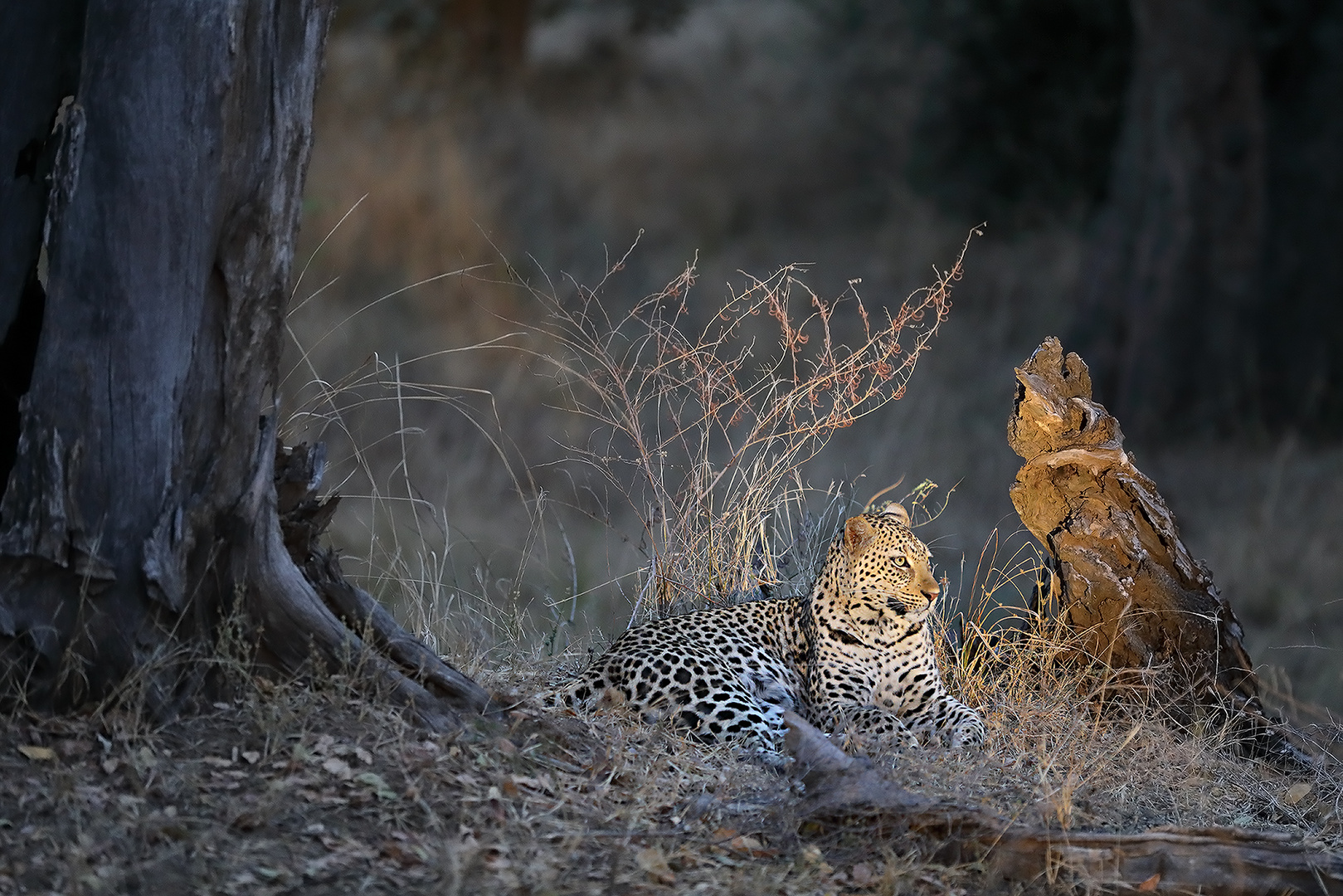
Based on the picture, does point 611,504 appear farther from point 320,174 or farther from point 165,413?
point 165,413

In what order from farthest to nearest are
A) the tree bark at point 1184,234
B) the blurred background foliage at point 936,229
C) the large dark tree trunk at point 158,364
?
the tree bark at point 1184,234
the blurred background foliage at point 936,229
the large dark tree trunk at point 158,364

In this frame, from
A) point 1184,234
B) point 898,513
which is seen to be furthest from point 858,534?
point 1184,234

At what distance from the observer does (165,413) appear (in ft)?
13.1

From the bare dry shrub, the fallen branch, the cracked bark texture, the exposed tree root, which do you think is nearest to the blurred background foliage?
the bare dry shrub

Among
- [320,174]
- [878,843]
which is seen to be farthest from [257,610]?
[320,174]

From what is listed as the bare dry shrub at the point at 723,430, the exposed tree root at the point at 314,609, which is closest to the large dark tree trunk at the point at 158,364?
the exposed tree root at the point at 314,609

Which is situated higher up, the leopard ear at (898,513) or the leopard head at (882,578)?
the leopard ear at (898,513)

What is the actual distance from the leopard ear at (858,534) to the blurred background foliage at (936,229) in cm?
451

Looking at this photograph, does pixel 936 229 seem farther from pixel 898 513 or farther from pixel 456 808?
pixel 456 808

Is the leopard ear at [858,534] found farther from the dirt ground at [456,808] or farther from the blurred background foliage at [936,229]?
the blurred background foliage at [936,229]

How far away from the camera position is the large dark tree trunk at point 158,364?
3.90 meters

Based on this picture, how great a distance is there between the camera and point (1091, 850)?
3.95 m

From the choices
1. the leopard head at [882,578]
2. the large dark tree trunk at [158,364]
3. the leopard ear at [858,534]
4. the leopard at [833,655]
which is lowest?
the leopard at [833,655]

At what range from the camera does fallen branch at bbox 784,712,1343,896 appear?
12.9 ft
